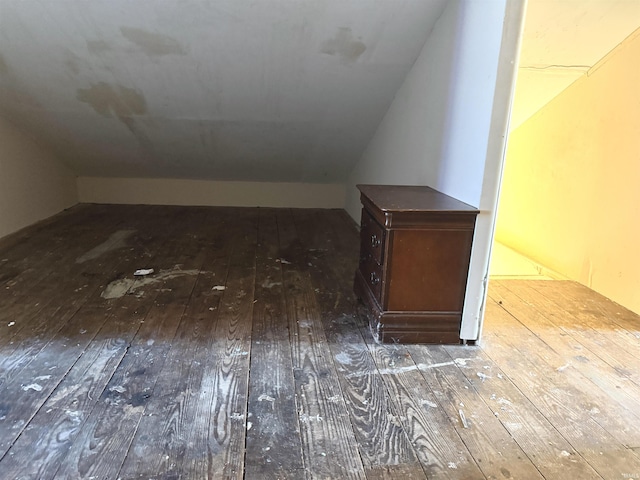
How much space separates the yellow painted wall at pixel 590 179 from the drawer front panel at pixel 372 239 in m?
1.50

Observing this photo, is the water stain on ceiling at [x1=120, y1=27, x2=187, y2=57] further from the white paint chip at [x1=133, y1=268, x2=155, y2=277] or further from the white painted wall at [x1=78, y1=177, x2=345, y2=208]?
the white painted wall at [x1=78, y1=177, x2=345, y2=208]

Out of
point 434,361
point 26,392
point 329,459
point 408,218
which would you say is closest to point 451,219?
point 408,218

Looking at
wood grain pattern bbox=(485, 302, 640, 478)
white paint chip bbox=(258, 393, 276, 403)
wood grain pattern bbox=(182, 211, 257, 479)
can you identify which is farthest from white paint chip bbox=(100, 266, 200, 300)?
Answer: wood grain pattern bbox=(485, 302, 640, 478)

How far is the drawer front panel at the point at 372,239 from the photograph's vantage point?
1.91 metres

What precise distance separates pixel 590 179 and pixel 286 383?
233 cm

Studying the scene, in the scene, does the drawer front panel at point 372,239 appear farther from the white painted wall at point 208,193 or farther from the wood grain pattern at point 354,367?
the white painted wall at point 208,193

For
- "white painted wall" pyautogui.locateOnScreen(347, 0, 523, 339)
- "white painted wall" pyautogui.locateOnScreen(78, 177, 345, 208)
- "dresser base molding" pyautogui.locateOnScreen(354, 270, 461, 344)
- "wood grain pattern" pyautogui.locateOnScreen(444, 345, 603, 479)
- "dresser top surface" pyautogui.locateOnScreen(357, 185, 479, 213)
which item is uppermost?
"white painted wall" pyautogui.locateOnScreen(347, 0, 523, 339)

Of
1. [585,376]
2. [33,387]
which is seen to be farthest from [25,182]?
[585,376]

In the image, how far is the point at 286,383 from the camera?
1.58m

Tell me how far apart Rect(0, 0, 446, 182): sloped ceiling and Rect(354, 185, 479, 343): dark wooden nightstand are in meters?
1.12

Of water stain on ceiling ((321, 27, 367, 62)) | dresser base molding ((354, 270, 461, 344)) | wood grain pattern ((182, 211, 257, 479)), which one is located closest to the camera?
wood grain pattern ((182, 211, 257, 479))

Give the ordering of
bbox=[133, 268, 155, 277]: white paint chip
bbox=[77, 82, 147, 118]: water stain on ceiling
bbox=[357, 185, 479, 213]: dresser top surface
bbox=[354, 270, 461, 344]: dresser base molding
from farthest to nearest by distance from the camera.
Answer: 1. bbox=[77, 82, 147, 118]: water stain on ceiling
2. bbox=[133, 268, 155, 277]: white paint chip
3. bbox=[354, 270, 461, 344]: dresser base molding
4. bbox=[357, 185, 479, 213]: dresser top surface

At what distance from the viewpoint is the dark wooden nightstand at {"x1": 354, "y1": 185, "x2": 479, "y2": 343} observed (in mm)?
1780

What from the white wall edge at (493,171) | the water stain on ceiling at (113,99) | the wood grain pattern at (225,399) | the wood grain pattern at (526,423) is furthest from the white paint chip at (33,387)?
the water stain on ceiling at (113,99)
